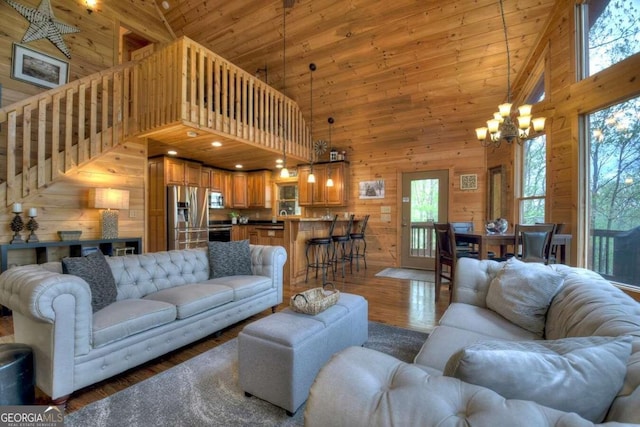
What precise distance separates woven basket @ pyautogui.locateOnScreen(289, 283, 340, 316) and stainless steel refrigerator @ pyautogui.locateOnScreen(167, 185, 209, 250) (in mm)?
4552

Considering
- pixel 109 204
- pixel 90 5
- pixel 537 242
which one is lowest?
pixel 537 242

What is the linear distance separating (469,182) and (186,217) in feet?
18.8

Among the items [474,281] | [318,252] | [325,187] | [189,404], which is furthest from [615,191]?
[325,187]

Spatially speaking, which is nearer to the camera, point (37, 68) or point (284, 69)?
point (37, 68)

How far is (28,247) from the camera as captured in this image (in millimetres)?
3570

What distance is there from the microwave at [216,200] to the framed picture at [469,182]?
5531 mm

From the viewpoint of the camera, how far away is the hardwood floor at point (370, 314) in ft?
6.50

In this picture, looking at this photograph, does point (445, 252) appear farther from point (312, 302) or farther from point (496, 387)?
point (496, 387)

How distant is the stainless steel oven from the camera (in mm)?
6820

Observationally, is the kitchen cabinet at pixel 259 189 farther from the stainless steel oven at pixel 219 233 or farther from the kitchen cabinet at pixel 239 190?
the stainless steel oven at pixel 219 233

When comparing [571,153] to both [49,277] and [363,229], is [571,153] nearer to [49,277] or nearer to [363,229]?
[363,229]

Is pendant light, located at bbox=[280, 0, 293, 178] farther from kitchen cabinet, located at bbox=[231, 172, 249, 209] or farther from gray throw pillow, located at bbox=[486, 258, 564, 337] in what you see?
gray throw pillow, located at bbox=[486, 258, 564, 337]

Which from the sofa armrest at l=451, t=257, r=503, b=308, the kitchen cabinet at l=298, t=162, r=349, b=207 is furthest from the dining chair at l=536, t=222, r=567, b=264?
the kitchen cabinet at l=298, t=162, r=349, b=207

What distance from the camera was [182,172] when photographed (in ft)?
20.5
